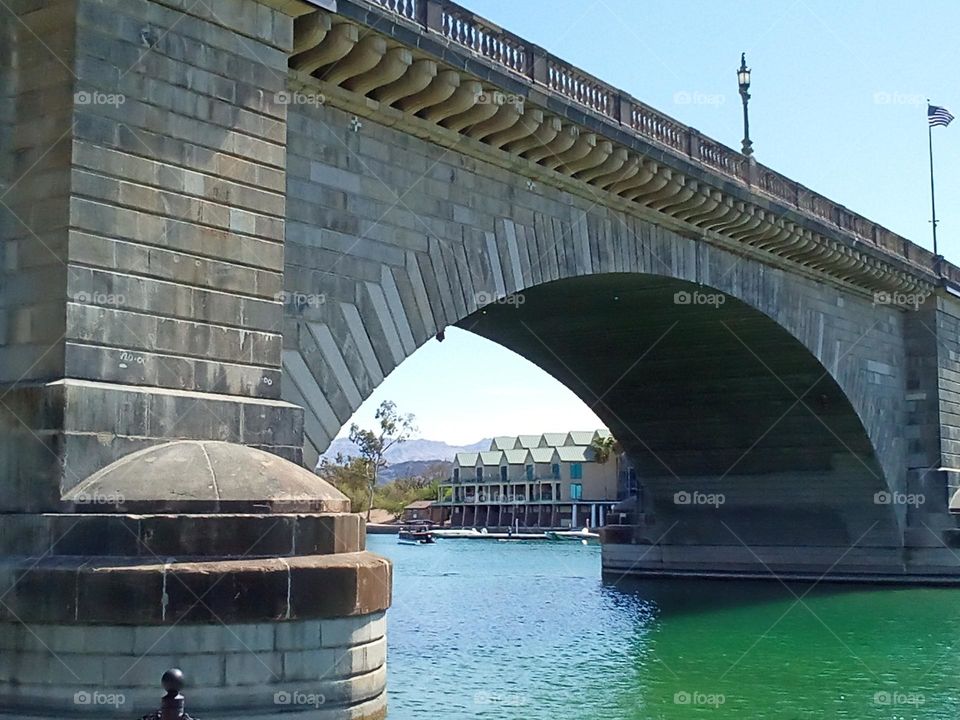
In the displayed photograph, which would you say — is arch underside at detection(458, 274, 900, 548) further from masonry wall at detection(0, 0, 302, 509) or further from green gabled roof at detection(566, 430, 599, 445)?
green gabled roof at detection(566, 430, 599, 445)

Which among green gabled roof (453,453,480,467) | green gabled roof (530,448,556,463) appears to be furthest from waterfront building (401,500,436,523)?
green gabled roof (530,448,556,463)

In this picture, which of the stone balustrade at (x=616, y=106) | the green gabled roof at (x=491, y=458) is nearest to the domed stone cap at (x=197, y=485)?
the stone balustrade at (x=616, y=106)

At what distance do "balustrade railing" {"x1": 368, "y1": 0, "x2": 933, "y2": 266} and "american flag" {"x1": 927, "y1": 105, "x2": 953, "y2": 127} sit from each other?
5.15 meters

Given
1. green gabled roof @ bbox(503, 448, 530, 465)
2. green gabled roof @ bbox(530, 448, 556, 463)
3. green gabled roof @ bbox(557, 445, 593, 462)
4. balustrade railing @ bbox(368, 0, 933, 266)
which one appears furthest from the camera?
green gabled roof @ bbox(503, 448, 530, 465)

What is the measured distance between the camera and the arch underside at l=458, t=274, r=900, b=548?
2859 cm

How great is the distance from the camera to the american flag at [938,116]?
113ft

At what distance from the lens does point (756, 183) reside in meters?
26.3

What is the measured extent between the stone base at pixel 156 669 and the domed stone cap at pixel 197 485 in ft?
3.43

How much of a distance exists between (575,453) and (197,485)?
9431cm

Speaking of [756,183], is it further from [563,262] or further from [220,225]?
[220,225]

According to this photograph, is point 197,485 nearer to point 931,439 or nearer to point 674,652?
point 674,652

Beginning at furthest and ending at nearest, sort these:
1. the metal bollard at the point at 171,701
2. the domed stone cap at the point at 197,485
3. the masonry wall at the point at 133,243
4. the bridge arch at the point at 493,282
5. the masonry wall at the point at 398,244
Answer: the bridge arch at the point at 493,282 → the masonry wall at the point at 398,244 → the masonry wall at the point at 133,243 → the domed stone cap at the point at 197,485 → the metal bollard at the point at 171,701

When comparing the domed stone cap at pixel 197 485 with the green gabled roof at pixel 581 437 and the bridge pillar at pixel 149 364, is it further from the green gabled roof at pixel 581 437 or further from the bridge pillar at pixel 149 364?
the green gabled roof at pixel 581 437

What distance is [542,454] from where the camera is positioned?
10662 cm
